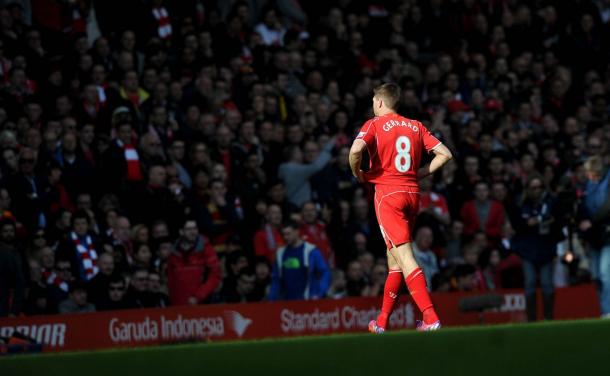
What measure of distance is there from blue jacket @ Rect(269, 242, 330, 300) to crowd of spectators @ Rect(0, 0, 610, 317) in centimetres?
3

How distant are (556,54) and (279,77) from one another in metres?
6.29

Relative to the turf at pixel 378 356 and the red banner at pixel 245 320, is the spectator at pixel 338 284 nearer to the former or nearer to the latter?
the red banner at pixel 245 320

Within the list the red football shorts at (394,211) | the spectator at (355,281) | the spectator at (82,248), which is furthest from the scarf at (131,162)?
the red football shorts at (394,211)

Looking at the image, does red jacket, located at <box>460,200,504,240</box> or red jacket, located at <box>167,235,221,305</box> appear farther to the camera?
red jacket, located at <box>460,200,504,240</box>

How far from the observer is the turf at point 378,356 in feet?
19.1

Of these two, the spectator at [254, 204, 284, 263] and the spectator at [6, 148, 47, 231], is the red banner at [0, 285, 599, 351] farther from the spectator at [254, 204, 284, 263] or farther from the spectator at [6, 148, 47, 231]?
the spectator at [6, 148, 47, 231]

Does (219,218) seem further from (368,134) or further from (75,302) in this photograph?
(368,134)

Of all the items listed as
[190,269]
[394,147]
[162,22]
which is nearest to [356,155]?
[394,147]

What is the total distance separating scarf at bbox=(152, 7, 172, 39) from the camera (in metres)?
18.5

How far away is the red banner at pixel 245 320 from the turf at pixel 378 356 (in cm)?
769

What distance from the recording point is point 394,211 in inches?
410

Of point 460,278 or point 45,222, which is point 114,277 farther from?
point 460,278

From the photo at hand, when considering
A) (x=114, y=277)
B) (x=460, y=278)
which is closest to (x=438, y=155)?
(x=114, y=277)

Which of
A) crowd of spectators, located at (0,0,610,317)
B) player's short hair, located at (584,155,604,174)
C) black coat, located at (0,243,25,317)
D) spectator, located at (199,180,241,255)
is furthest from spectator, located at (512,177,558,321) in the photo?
black coat, located at (0,243,25,317)
